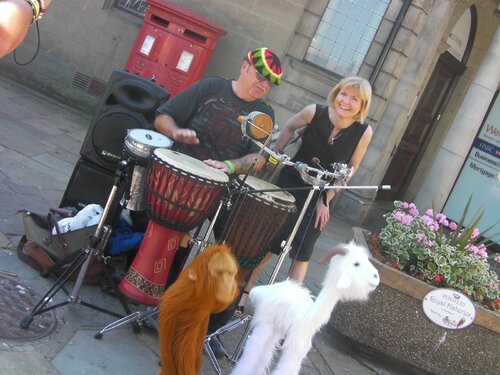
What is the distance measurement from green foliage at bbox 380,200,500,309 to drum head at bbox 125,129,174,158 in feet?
6.97

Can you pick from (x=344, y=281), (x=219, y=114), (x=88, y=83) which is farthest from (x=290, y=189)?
(x=88, y=83)

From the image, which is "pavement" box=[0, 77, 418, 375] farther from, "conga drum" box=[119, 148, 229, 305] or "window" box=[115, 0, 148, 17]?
"window" box=[115, 0, 148, 17]

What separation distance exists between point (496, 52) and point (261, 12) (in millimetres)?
3312

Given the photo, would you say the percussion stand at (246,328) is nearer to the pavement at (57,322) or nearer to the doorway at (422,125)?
the pavement at (57,322)

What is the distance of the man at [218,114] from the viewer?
3.78m

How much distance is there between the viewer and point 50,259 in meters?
3.80

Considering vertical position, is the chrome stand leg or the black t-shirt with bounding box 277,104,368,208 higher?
the black t-shirt with bounding box 277,104,368,208

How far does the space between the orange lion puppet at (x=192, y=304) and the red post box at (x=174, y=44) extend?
560 cm

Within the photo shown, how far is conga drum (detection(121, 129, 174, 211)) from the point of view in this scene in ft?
11.5

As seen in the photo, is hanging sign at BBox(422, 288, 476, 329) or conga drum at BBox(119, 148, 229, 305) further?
hanging sign at BBox(422, 288, 476, 329)

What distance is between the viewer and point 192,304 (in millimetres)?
2482

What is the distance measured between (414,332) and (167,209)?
7.51 ft

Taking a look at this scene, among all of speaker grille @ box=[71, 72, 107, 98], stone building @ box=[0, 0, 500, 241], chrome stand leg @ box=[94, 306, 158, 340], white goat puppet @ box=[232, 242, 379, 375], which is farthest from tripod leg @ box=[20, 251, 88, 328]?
speaker grille @ box=[71, 72, 107, 98]

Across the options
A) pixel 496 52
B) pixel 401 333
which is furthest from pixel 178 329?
pixel 496 52
